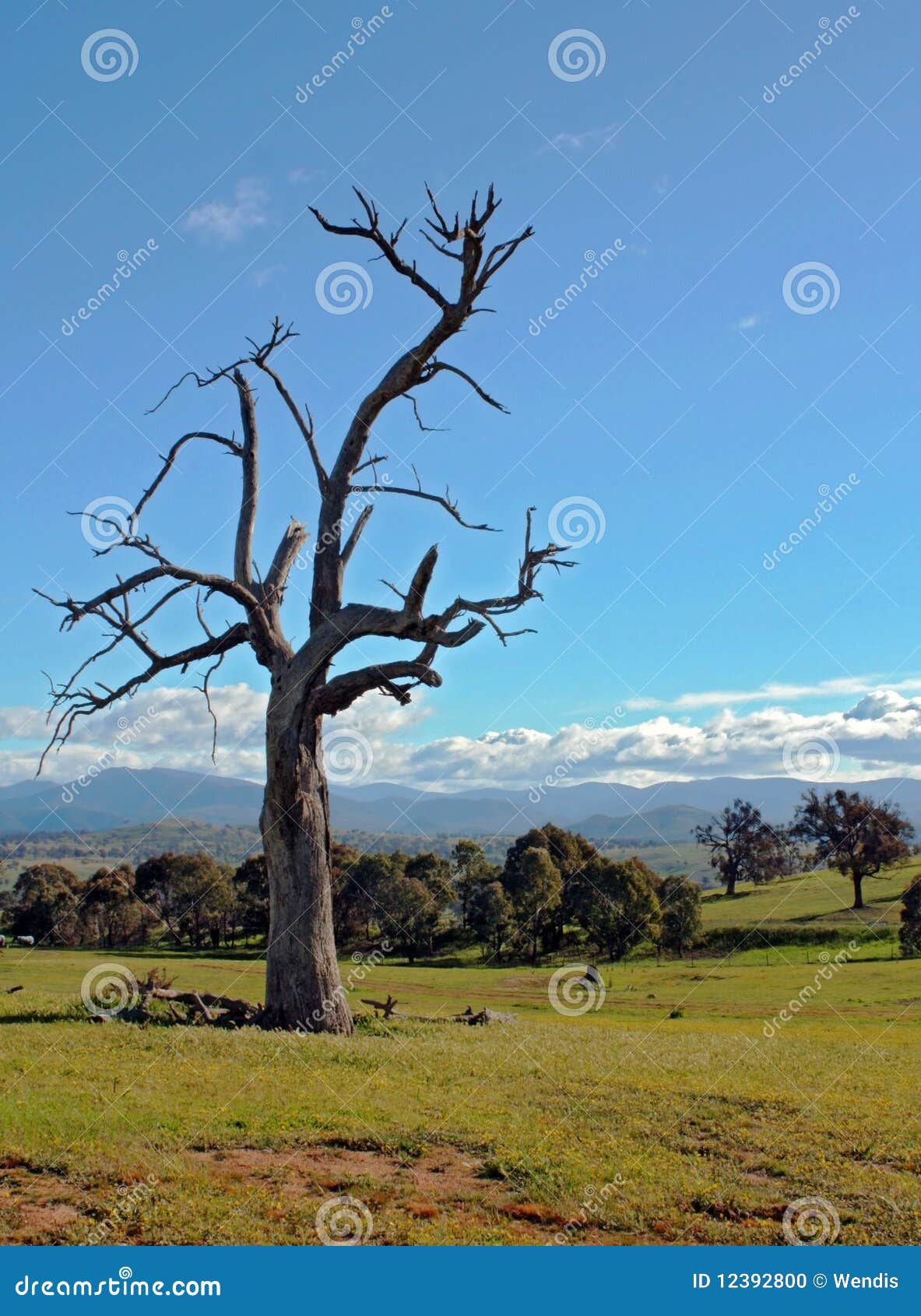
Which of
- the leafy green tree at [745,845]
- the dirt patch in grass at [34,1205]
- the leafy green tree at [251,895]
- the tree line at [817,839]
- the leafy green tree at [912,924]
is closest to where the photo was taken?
the dirt patch in grass at [34,1205]

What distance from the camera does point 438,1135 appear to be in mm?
10023

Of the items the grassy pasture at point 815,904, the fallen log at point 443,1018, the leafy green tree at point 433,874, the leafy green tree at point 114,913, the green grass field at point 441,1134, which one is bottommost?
the leafy green tree at point 114,913

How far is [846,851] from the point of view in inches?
3049

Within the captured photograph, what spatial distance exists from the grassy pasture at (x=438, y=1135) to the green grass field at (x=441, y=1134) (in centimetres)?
4

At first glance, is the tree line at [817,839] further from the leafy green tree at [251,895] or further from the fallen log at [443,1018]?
the fallen log at [443,1018]

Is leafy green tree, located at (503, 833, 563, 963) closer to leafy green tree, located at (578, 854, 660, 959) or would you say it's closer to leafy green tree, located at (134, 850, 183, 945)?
leafy green tree, located at (578, 854, 660, 959)

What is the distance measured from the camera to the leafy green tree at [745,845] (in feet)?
322

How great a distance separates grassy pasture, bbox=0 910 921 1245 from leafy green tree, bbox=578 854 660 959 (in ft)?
135

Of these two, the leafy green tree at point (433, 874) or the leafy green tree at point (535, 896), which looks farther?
the leafy green tree at point (433, 874)

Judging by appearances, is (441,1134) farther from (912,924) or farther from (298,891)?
(912,924)

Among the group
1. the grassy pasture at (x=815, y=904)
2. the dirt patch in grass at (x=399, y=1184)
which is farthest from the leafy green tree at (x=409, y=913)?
the dirt patch in grass at (x=399, y=1184)

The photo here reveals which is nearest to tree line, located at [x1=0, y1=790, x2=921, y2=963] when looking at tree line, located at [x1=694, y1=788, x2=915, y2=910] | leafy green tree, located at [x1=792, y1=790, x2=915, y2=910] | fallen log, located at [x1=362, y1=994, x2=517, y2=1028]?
leafy green tree, located at [x1=792, y1=790, x2=915, y2=910]

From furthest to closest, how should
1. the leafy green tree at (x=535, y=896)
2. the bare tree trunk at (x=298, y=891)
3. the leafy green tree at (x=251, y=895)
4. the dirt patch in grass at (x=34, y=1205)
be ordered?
the leafy green tree at (x=251, y=895) < the leafy green tree at (x=535, y=896) < the bare tree trunk at (x=298, y=891) < the dirt patch in grass at (x=34, y=1205)

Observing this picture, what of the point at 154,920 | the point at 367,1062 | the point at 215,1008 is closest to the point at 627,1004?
the point at 215,1008
